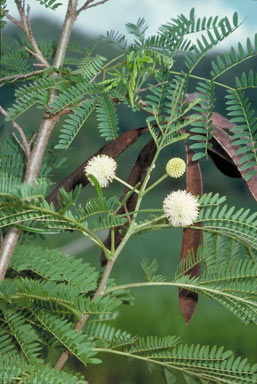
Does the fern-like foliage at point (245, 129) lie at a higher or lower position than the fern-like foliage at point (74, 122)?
higher

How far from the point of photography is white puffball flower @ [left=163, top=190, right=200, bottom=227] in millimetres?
453

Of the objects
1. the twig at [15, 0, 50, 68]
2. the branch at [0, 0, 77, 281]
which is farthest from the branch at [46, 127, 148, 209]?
the twig at [15, 0, 50, 68]

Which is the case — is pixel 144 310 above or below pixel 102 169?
below

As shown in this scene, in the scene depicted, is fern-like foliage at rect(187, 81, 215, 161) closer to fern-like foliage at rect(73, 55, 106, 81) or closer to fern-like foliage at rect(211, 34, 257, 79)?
fern-like foliage at rect(211, 34, 257, 79)

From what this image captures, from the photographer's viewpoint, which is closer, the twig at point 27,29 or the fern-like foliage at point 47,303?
the fern-like foliage at point 47,303

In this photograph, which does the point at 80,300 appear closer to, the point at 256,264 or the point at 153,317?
the point at 256,264

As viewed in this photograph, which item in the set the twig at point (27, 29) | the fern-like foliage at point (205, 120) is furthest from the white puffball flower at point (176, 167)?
the twig at point (27, 29)

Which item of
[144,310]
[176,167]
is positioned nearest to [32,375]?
[176,167]

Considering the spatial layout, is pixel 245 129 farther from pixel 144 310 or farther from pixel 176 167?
pixel 144 310

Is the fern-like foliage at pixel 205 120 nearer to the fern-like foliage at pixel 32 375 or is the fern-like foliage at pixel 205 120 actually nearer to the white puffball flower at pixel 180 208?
the white puffball flower at pixel 180 208

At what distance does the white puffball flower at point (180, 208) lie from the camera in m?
0.45

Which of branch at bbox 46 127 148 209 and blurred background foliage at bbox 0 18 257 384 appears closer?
branch at bbox 46 127 148 209

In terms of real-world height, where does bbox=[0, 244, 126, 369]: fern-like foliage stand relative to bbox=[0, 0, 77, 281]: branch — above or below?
below

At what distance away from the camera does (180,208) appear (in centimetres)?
45
